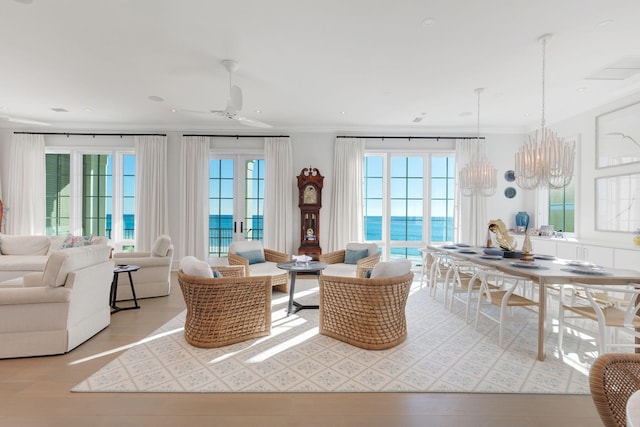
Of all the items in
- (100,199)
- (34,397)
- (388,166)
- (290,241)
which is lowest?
(34,397)

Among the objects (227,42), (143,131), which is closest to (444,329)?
(227,42)

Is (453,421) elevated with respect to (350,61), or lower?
lower

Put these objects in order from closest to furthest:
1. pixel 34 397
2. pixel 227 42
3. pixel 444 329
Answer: pixel 34 397, pixel 227 42, pixel 444 329

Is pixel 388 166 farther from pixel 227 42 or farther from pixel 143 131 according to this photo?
pixel 143 131

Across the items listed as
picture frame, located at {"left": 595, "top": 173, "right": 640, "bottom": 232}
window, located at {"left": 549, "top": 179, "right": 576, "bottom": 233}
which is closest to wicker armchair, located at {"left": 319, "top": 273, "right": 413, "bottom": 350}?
picture frame, located at {"left": 595, "top": 173, "right": 640, "bottom": 232}

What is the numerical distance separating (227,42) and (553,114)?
5655mm

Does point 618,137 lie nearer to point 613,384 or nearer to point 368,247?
point 368,247

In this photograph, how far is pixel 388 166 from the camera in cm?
656

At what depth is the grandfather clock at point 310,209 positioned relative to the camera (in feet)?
20.0

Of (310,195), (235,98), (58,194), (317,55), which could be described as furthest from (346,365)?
(58,194)

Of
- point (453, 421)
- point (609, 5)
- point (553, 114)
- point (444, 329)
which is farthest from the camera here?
point (553, 114)

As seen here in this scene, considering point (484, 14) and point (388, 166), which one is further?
point (388, 166)

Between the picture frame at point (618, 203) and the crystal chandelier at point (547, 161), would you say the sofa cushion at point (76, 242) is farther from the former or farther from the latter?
the picture frame at point (618, 203)

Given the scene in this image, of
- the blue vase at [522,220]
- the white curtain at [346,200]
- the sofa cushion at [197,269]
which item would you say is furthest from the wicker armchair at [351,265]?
the blue vase at [522,220]
